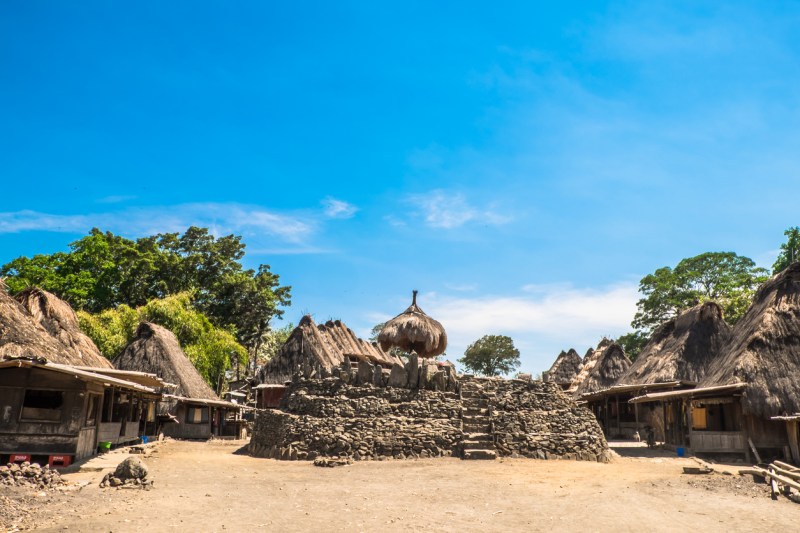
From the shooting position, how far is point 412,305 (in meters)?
33.3

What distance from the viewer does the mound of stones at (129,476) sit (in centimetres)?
1212

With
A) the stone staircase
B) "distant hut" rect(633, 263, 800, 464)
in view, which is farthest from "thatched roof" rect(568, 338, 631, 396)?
the stone staircase

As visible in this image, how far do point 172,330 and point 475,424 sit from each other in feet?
80.0

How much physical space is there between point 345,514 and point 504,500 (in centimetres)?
345

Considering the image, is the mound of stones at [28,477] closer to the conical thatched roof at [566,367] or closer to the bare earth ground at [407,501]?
the bare earth ground at [407,501]

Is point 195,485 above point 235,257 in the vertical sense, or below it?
below

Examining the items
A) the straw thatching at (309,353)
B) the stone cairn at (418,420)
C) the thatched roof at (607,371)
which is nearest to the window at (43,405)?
the stone cairn at (418,420)

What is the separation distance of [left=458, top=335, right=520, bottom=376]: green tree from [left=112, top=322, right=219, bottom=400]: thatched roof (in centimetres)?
4038

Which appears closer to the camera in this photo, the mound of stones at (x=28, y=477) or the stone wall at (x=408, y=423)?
the mound of stones at (x=28, y=477)

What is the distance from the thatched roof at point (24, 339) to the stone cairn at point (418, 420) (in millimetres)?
6700

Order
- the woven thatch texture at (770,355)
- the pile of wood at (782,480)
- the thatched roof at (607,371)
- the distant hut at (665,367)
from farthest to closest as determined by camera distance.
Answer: the thatched roof at (607,371) → the distant hut at (665,367) → the woven thatch texture at (770,355) → the pile of wood at (782,480)

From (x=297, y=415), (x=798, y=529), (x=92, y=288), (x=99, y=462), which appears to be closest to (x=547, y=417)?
(x=297, y=415)

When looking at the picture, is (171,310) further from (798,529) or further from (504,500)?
(798,529)

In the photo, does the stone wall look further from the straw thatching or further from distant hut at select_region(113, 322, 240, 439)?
the straw thatching
